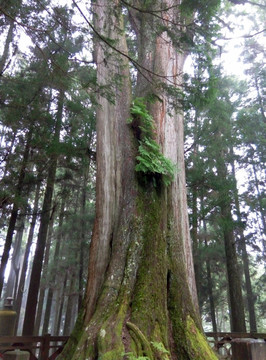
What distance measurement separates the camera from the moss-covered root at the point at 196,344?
3606 millimetres

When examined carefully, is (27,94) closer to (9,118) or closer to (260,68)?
(9,118)

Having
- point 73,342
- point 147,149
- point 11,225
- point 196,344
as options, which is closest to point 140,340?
point 196,344

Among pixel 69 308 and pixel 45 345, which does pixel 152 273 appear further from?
pixel 69 308

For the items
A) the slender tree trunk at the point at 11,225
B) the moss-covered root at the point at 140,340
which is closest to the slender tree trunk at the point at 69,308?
the slender tree trunk at the point at 11,225

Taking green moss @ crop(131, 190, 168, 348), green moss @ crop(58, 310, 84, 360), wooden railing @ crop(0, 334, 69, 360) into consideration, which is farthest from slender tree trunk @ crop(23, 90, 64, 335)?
green moss @ crop(58, 310, 84, 360)

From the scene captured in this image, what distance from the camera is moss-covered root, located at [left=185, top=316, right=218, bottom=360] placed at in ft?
11.8

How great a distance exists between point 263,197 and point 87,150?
7474mm

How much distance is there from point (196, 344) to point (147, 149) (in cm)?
288

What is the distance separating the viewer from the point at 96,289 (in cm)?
423

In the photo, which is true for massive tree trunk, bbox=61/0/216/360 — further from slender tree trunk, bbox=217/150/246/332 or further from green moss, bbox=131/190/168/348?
slender tree trunk, bbox=217/150/246/332

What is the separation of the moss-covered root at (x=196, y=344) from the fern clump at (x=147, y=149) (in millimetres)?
2089

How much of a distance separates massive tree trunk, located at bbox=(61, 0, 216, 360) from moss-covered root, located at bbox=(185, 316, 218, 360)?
1cm

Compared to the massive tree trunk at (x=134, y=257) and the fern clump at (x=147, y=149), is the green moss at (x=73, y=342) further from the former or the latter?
the fern clump at (x=147, y=149)

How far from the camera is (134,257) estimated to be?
4.13 meters
